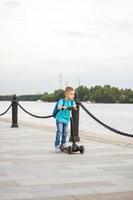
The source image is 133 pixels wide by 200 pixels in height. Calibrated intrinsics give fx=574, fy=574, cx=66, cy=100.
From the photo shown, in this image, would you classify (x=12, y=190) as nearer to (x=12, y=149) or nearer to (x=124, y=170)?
(x=124, y=170)

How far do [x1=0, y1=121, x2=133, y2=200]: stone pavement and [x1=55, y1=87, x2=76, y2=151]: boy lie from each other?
34 cm

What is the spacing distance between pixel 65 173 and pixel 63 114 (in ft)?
10.2

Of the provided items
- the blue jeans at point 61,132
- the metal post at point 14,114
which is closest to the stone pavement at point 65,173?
the blue jeans at point 61,132

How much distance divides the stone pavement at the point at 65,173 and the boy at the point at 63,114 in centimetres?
34

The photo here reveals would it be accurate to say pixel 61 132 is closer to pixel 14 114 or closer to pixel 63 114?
pixel 63 114

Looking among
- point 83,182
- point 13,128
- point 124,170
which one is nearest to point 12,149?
point 124,170

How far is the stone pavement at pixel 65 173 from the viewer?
23.1ft

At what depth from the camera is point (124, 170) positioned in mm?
8977

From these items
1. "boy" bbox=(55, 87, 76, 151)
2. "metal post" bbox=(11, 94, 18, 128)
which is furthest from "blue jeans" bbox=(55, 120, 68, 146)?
"metal post" bbox=(11, 94, 18, 128)

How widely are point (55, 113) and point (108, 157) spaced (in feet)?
5.27

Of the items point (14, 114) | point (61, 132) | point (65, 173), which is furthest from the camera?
point (14, 114)

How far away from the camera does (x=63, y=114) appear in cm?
1165

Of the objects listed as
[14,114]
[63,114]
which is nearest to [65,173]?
[63,114]

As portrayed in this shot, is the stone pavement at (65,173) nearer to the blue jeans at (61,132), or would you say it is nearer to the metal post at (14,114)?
the blue jeans at (61,132)
